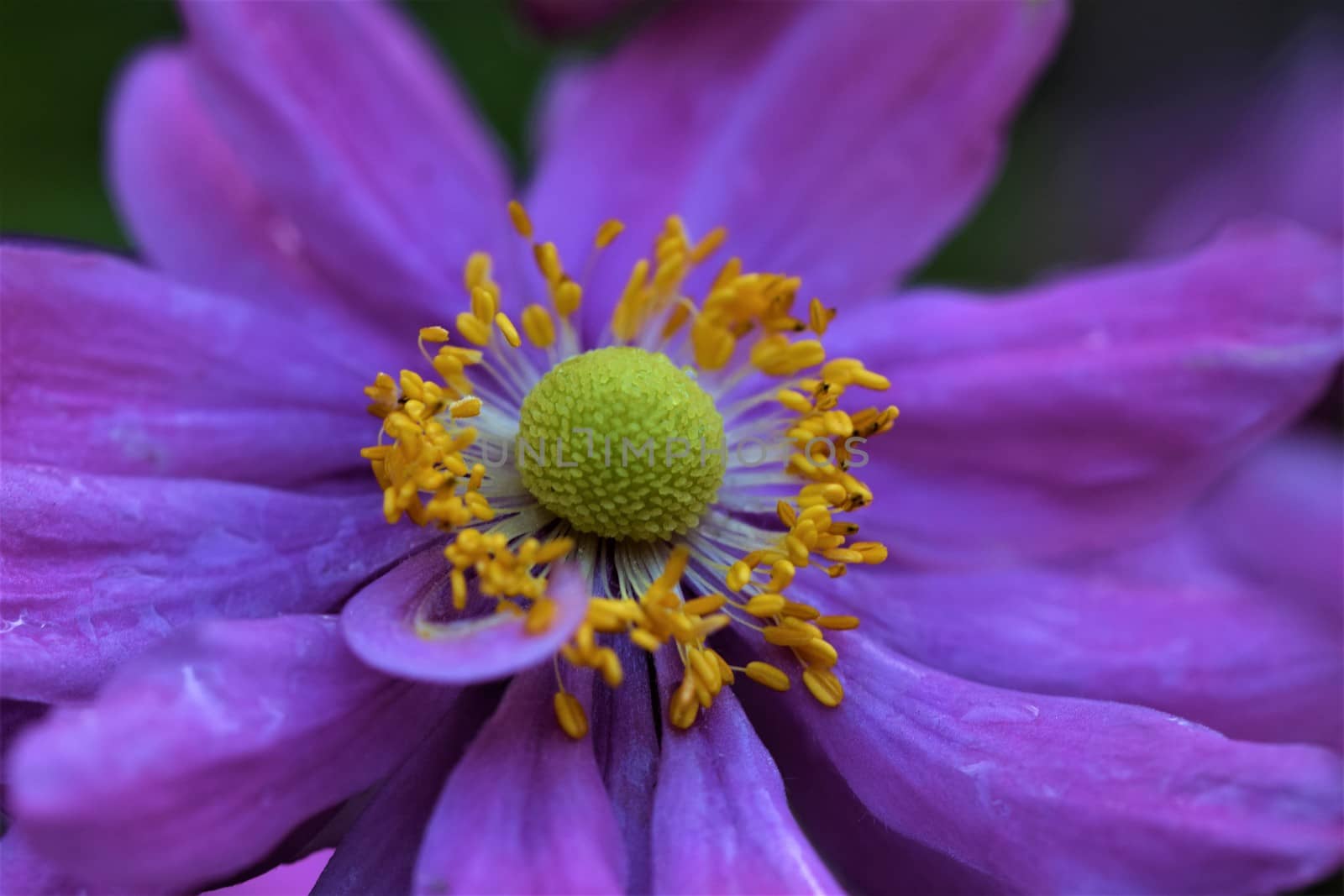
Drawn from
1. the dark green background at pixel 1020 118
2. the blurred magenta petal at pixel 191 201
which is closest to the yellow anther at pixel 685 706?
the blurred magenta petal at pixel 191 201

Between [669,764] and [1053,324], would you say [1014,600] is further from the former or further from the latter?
[669,764]

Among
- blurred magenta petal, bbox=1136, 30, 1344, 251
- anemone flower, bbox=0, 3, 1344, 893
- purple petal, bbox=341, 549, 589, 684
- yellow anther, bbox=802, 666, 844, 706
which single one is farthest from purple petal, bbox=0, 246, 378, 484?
blurred magenta petal, bbox=1136, 30, 1344, 251

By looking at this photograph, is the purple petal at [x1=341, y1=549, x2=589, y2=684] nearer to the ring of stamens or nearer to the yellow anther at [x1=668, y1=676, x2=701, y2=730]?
the ring of stamens

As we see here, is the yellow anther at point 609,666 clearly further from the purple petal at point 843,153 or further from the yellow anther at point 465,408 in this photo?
the purple petal at point 843,153

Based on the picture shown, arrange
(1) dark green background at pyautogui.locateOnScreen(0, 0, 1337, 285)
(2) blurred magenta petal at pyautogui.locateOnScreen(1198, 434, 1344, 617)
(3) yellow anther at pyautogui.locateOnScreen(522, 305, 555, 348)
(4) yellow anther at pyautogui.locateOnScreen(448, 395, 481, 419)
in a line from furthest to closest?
1. (1) dark green background at pyautogui.locateOnScreen(0, 0, 1337, 285)
2. (2) blurred magenta petal at pyautogui.locateOnScreen(1198, 434, 1344, 617)
3. (3) yellow anther at pyautogui.locateOnScreen(522, 305, 555, 348)
4. (4) yellow anther at pyautogui.locateOnScreen(448, 395, 481, 419)

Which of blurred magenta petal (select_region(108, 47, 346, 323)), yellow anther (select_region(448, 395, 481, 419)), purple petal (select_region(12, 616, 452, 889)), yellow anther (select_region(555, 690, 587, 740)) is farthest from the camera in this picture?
blurred magenta petal (select_region(108, 47, 346, 323))

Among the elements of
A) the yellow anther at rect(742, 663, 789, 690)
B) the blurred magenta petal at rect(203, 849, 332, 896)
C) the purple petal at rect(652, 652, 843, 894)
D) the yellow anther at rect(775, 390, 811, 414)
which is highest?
the yellow anther at rect(775, 390, 811, 414)

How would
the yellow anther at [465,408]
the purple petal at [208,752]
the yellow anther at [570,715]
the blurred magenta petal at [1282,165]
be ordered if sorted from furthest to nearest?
the blurred magenta petal at [1282,165] < the yellow anther at [465,408] < the yellow anther at [570,715] < the purple petal at [208,752]

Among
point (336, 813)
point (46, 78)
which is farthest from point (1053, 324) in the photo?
point (46, 78)
